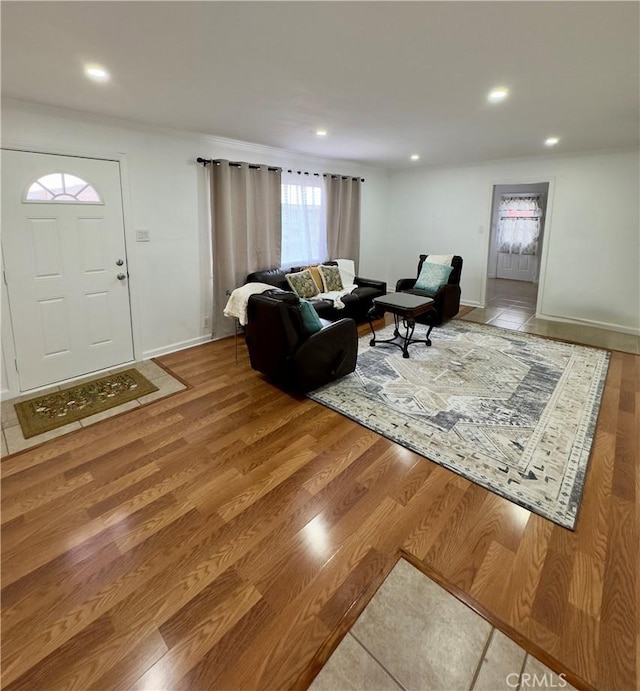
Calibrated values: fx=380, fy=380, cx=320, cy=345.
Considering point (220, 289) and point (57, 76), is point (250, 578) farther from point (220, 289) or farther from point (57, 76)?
point (220, 289)

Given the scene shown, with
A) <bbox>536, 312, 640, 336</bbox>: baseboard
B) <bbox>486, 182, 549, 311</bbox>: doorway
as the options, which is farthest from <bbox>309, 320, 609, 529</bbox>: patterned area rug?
<bbox>486, 182, 549, 311</bbox>: doorway

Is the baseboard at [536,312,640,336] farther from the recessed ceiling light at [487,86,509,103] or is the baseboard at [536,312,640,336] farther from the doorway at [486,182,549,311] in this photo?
the recessed ceiling light at [487,86,509,103]

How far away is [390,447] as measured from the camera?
261cm

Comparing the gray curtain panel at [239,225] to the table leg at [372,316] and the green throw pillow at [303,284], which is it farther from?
the table leg at [372,316]

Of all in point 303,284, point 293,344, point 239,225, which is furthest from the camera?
point 303,284

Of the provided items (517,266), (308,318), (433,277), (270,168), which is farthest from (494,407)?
(517,266)

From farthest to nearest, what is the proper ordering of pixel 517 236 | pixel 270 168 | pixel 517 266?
1. pixel 517 266
2. pixel 517 236
3. pixel 270 168

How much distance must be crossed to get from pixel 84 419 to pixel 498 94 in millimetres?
3947

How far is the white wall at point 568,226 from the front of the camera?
16.3ft

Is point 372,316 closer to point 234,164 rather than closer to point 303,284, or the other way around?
point 303,284

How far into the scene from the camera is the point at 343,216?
6.15m

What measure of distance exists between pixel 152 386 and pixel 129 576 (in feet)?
6.75

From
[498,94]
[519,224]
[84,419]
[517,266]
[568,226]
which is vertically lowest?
[84,419]

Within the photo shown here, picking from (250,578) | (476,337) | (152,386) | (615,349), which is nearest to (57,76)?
(152,386)
